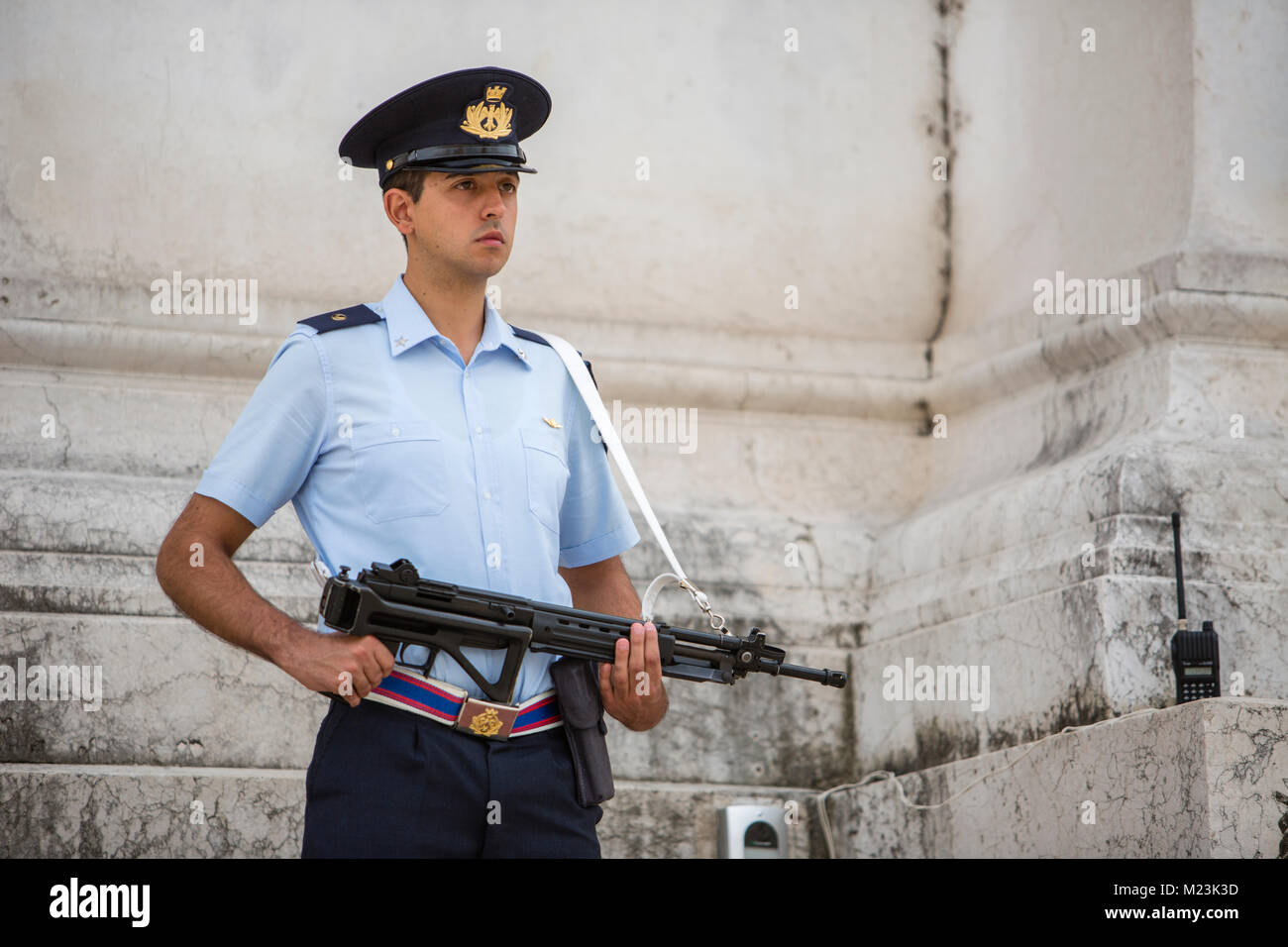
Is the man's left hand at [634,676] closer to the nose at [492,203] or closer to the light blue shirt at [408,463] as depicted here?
the light blue shirt at [408,463]

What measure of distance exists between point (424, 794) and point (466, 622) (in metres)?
0.35

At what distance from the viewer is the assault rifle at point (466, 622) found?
11.9 feet

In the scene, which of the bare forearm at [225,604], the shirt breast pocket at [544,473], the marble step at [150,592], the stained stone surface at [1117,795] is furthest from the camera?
the marble step at [150,592]

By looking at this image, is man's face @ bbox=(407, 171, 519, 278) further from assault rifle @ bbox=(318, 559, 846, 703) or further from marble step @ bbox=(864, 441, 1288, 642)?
marble step @ bbox=(864, 441, 1288, 642)

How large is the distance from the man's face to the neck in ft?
0.12

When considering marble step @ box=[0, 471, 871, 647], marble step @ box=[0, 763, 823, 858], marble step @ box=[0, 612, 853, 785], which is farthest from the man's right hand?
marble step @ box=[0, 471, 871, 647]

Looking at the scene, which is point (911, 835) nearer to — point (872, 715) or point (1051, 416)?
point (872, 715)

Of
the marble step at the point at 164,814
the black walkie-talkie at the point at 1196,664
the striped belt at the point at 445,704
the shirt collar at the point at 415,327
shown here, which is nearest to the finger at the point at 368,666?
the striped belt at the point at 445,704

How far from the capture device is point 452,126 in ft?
13.6

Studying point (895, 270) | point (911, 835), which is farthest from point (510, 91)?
point (895, 270)

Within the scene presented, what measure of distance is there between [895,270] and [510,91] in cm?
334

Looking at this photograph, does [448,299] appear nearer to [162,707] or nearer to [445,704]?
[445,704]

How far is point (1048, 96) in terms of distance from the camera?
6871 millimetres

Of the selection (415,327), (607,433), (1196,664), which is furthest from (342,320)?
(1196,664)
